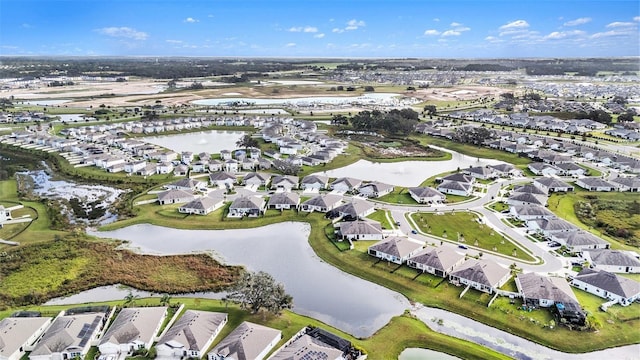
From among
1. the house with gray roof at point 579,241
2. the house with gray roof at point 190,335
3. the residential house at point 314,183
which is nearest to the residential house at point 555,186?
the house with gray roof at point 579,241

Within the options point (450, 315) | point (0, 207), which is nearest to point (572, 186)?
point (450, 315)

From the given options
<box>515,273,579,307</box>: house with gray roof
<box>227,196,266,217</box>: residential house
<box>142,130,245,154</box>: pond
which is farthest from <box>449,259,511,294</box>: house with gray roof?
<box>142,130,245,154</box>: pond

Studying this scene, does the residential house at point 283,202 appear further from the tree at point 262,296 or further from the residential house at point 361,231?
the tree at point 262,296

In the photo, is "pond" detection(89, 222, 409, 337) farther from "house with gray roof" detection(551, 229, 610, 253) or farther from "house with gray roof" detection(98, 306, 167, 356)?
"house with gray roof" detection(551, 229, 610, 253)

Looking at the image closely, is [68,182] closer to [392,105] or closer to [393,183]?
[393,183]

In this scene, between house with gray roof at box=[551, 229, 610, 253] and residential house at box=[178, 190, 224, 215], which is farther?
residential house at box=[178, 190, 224, 215]

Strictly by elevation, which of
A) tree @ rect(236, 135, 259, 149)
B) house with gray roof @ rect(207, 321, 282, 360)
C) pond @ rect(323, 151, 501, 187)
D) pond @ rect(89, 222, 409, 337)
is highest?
tree @ rect(236, 135, 259, 149)

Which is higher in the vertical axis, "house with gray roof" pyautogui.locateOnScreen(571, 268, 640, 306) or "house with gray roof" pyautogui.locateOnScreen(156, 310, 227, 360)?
"house with gray roof" pyautogui.locateOnScreen(571, 268, 640, 306)
